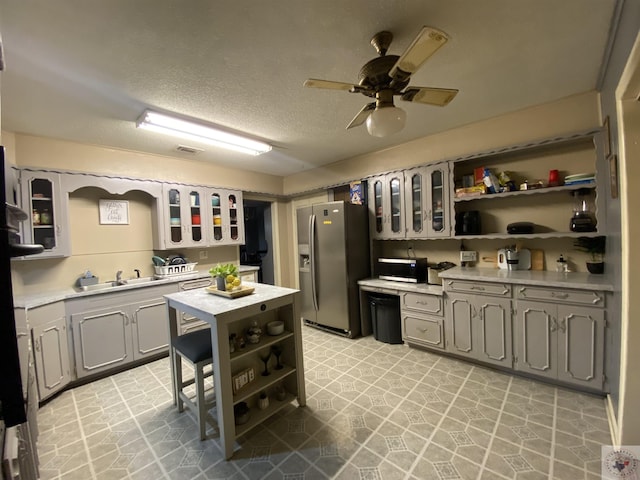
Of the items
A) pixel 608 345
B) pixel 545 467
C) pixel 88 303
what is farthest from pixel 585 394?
pixel 88 303

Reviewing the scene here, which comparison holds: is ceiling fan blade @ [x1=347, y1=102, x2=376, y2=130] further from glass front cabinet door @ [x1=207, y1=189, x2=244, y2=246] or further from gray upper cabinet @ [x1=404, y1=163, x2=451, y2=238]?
glass front cabinet door @ [x1=207, y1=189, x2=244, y2=246]

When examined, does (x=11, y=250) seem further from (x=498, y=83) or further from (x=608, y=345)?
(x=608, y=345)

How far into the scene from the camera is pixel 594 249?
2.41 m

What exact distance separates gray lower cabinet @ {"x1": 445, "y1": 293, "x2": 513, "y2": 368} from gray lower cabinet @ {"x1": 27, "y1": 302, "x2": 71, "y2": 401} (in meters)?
3.75

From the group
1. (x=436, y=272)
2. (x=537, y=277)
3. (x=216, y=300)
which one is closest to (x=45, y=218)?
(x=216, y=300)

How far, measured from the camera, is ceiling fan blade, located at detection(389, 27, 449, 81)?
1.16 m

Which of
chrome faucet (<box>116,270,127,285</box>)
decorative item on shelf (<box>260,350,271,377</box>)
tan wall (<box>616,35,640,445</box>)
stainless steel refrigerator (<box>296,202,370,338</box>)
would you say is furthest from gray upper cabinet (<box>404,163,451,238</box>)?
chrome faucet (<box>116,270,127,285</box>)

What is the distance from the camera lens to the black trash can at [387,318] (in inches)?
130

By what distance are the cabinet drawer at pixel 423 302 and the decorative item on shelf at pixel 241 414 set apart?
1994 mm

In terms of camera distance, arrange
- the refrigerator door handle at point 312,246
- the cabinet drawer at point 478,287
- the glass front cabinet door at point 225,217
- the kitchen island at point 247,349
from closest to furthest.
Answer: the kitchen island at point 247,349, the cabinet drawer at point 478,287, the refrigerator door handle at point 312,246, the glass front cabinet door at point 225,217

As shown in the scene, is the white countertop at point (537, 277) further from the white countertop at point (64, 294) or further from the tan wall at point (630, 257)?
the white countertop at point (64, 294)

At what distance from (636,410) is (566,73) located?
228 centimetres

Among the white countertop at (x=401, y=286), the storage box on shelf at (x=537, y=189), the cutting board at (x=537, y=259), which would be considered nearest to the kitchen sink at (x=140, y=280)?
the white countertop at (x=401, y=286)

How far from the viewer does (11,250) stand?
27.3 inches
